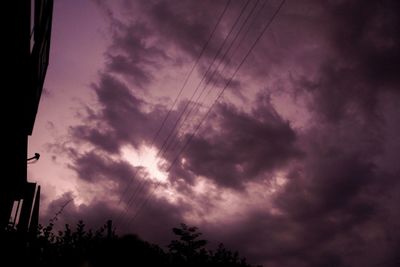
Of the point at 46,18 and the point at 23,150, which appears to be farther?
the point at 23,150

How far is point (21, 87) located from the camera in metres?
6.25

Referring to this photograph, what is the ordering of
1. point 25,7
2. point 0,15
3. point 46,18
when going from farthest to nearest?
point 46,18 → point 25,7 → point 0,15

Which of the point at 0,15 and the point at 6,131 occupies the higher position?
the point at 0,15

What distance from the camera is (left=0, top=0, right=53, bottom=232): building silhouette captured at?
5219 mm

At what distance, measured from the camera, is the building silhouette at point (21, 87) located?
522 cm

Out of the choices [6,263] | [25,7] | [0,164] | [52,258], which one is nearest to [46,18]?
[25,7]

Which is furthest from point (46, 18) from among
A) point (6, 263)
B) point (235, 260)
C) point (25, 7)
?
point (235, 260)

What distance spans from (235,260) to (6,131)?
23.7m

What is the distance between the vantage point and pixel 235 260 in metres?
26.8

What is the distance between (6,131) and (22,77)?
1074 mm

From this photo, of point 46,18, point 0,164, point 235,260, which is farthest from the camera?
point 235,260

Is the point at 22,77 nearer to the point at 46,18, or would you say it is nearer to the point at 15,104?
the point at 15,104

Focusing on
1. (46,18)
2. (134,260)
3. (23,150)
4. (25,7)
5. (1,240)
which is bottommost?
(134,260)

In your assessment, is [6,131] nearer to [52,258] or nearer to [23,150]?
[23,150]
